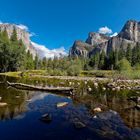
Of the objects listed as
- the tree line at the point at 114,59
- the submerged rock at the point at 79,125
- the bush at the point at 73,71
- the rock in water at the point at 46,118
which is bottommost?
the submerged rock at the point at 79,125

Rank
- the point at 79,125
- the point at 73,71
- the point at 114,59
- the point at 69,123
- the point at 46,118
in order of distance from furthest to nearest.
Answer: the point at 114,59, the point at 73,71, the point at 46,118, the point at 69,123, the point at 79,125

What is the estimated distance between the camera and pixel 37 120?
13.2 metres

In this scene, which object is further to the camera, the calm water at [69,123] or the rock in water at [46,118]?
the rock in water at [46,118]

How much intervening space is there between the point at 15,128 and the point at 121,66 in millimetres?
72787

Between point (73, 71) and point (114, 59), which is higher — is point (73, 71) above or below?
below

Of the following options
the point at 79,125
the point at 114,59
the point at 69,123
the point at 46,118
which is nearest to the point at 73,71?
the point at 114,59

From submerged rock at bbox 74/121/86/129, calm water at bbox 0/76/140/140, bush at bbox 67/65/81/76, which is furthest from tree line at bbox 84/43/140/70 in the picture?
submerged rock at bbox 74/121/86/129

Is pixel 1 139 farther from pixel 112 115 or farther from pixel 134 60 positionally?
pixel 134 60

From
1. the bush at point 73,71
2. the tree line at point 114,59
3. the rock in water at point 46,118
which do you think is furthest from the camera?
the tree line at point 114,59

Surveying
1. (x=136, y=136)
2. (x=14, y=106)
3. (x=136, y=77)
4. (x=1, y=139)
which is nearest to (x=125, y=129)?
(x=136, y=136)

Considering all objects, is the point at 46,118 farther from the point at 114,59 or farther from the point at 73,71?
the point at 114,59

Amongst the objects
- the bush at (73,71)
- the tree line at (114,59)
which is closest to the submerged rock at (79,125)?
the bush at (73,71)

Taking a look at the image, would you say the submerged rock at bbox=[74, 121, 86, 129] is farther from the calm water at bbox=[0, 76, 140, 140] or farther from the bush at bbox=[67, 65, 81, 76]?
the bush at bbox=[67, 65, 81, 76]

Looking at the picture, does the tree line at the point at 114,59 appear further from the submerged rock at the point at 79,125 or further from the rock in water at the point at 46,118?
the submerged rock at the point at 79,125
